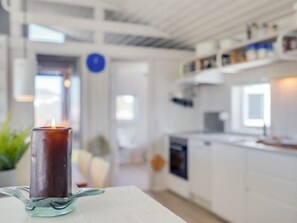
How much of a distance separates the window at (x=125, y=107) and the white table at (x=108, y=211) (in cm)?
620

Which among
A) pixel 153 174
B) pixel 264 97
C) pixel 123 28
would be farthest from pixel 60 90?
pixel 264 97

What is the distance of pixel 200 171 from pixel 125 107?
376 centimetres

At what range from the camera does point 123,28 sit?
15.1ft

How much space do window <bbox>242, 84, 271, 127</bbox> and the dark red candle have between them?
3.22 m

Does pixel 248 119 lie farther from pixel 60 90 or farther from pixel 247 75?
pixel 60 90

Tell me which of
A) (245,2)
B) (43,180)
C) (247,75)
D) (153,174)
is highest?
(245,2)

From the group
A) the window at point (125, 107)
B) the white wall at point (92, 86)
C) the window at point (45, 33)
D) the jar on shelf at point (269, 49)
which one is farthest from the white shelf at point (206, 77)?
the window at point (125, 107)

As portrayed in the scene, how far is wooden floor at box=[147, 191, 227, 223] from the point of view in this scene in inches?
135

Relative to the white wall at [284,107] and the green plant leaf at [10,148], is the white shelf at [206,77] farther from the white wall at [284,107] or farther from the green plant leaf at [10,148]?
the green plant leaf at [10,148]

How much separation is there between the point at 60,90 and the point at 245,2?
4454mm

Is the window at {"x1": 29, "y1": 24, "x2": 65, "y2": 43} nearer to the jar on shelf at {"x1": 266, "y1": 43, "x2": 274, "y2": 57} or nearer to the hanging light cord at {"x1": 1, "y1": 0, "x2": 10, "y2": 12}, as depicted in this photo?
the hanging light cord at {"x1": 1, "y1": 0, "x2": 10, "y2": 12}

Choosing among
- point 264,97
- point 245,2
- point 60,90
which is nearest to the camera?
point 245,2

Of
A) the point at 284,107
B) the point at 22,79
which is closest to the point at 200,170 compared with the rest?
the point at 284,107

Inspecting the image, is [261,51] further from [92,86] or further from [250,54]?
[92,86]
